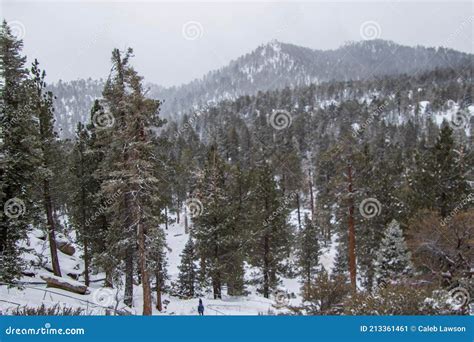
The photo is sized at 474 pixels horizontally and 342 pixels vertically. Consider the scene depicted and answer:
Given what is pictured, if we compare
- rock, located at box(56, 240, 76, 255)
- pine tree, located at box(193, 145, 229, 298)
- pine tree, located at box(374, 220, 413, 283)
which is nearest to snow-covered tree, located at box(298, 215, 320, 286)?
pine tree, located at box(374, 220, 413, 283)

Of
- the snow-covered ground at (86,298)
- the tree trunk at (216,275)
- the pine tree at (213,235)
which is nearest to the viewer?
the snow-covered ground at (86,298)

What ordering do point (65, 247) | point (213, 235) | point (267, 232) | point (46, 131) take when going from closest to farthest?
1. point (46, 131)
2. point (213, 235)
3. point (267, 232)
4. point (65, 247)

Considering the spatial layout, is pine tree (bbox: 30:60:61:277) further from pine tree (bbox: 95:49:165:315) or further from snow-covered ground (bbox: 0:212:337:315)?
pine tree (bbox: 95:49:165:315)

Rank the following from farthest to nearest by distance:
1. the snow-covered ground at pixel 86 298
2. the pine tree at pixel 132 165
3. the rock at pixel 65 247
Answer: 1. the rock at pixel 65 247
2. the pine tree at pixel 132 165
3. the snow-covered ground at pixel 86 298

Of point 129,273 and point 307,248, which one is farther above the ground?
point 129,273

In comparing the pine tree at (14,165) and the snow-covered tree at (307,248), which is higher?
the pine tree at (14,165)

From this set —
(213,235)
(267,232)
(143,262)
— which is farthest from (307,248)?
(143,262)

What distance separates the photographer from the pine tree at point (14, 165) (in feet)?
58.9

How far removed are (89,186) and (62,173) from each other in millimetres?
2041

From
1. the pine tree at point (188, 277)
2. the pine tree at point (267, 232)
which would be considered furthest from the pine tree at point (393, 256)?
the pine tree at point (188, 277)

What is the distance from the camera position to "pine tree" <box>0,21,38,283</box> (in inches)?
706

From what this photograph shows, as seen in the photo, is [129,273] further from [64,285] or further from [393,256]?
[393,256]

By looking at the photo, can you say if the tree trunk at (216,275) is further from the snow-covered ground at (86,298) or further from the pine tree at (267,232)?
the pine tree at (267,232)

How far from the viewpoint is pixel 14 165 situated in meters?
18.3
